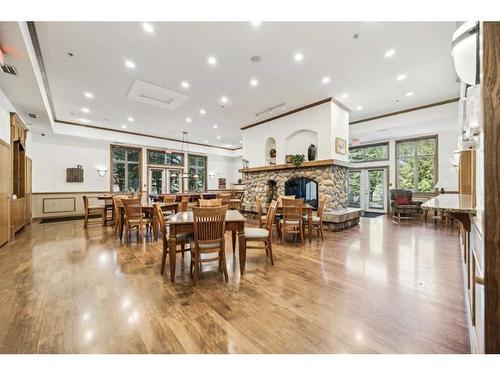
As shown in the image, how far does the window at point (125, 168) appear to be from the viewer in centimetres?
933

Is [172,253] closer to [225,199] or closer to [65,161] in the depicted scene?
[225,199]

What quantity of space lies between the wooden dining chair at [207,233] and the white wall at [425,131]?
7229 millimetres

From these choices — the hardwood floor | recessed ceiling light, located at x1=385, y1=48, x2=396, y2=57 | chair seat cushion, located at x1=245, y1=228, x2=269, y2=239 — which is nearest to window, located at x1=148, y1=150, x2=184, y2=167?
the hardwood floor

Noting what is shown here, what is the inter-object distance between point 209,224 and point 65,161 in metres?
8.95

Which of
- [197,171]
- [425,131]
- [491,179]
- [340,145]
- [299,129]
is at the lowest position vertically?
[491,179]

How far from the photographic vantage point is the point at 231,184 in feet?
44.9

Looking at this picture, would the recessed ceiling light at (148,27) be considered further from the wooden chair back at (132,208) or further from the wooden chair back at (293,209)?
the wooden chair back at (293,209)

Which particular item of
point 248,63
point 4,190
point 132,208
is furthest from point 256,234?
point 4,190

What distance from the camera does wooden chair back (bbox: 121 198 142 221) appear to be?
4321 millimetres

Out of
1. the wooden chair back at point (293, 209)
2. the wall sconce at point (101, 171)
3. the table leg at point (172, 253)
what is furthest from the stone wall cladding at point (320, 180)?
the wall sconce at point (101, 171)

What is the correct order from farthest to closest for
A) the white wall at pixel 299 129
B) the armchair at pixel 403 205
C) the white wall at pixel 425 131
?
the armchair at pixel 403 205
the white wall at pixel 425 131
the white wall at pixel 299 129

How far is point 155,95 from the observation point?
18.5 ft

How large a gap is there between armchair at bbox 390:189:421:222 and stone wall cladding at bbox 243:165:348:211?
2304 millimetres
